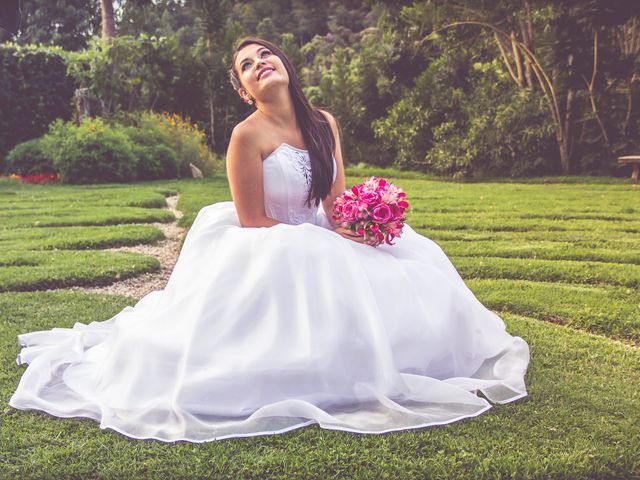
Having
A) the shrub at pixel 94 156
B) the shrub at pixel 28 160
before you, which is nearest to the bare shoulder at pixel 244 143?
the shrub at pixel 94 156

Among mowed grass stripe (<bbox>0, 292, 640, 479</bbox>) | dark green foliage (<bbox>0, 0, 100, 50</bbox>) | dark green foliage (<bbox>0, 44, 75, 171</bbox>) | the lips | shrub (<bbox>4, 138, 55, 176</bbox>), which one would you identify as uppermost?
dark green foliage (<bbox>0, 0, 100, 50</bbox>)

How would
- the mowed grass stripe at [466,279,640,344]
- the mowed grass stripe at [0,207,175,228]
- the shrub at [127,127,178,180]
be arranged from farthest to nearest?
the shrub at [127,127,178,180] → the mowed grass stripe at [0,207,175,228] → the mowed grass stripe at [466,279,640,344]

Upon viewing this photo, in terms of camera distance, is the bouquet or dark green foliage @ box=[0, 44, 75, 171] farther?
dark green foliage @ box=[0, 44, 75, 171]

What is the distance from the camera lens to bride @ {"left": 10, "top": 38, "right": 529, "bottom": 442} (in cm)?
283

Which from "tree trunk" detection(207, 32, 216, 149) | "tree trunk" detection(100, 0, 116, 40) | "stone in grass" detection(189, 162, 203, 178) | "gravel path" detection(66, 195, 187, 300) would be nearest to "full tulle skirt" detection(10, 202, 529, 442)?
"gravel path" detection(66, 195, 187, 300)

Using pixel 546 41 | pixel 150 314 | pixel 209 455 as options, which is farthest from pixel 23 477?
pixel 546 41

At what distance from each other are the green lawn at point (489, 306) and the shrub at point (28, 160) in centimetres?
590

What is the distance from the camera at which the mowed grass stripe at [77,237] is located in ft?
Result: 23.3

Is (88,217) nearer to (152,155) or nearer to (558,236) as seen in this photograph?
(558,236)

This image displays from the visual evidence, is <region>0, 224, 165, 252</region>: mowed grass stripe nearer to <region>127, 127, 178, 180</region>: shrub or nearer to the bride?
the bride

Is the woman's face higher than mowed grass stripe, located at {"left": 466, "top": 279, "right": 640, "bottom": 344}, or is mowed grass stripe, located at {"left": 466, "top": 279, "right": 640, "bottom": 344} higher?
the woman's face

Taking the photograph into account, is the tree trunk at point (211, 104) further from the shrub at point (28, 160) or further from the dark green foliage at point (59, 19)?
the dark green foliage at point (59, 19)

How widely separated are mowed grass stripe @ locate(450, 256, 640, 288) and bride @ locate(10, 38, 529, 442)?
2256 mm

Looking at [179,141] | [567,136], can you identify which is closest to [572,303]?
[567,136]
